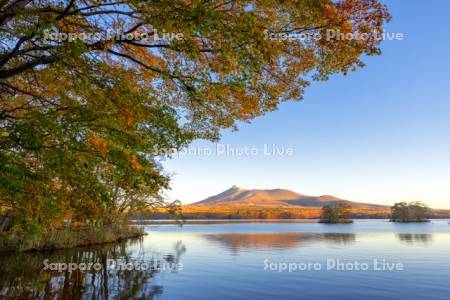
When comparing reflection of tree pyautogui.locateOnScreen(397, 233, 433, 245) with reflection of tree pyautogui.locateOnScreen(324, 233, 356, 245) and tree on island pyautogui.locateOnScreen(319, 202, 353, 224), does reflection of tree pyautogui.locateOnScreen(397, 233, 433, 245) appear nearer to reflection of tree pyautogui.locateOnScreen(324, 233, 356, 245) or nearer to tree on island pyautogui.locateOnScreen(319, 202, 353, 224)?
reflection of tree pyautogui.locateOnScreen(324, 233, 356, 245)

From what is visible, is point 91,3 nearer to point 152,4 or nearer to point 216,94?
point 152,4

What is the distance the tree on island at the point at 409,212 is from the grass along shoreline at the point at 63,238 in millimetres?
107104

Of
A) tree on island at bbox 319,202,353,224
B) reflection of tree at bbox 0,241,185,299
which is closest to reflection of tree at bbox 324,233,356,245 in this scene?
reflection of tree at bbox 0,241,185,299

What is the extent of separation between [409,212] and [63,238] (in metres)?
120

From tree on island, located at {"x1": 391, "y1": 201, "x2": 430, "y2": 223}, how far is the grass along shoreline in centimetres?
10710

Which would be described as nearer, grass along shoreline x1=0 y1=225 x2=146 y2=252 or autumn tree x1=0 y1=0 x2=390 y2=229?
autumn tree x1=0 y1=0 x2=390 y2=229

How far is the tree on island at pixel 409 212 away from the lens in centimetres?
11788

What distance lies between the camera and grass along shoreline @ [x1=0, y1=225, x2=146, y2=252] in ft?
83.2

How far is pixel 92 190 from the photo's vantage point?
29.7 feet

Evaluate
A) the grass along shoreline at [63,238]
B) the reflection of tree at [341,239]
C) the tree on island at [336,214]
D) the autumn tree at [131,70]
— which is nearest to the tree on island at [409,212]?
the tree on island at [336,214]

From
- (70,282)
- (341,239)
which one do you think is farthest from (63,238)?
(341,239)

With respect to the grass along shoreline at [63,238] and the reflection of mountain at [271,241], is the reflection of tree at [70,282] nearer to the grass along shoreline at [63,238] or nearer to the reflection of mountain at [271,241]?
the grass along shoreline at [63,238]

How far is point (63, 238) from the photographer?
95.0 ft

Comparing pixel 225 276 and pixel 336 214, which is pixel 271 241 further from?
pixel 336 214
